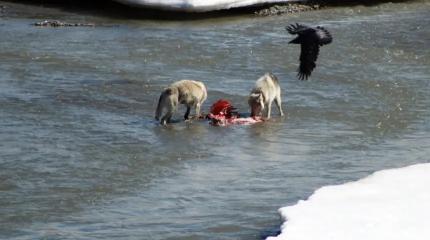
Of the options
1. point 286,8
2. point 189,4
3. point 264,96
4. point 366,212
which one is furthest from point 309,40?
point 286,8

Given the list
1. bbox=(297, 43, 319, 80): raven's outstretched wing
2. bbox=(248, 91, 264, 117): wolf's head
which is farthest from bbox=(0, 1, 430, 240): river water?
bbox=(297, 43, 319, 80): raven's outstretched wing

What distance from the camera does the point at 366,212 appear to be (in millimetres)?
9406

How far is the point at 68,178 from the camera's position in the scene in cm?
1173

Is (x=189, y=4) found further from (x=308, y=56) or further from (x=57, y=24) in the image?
(x=308, y=56)

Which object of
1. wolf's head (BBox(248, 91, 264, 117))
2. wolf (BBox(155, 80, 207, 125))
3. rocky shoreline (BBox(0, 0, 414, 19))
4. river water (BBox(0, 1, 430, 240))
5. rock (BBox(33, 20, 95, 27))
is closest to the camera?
river water (BBox(0, 1, 430, 240))

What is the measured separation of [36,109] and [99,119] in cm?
96

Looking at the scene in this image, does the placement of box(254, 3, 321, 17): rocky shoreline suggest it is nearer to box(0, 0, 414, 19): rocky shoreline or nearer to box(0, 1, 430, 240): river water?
box(0, 0, 414, 19): rocky shoreline

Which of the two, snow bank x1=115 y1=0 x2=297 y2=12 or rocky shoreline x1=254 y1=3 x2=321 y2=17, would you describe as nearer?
snow bank x1=115 y1=0 x2=297 y2=12

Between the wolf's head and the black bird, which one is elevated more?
the black bird

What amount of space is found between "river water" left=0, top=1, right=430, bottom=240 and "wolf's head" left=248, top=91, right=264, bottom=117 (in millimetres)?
335

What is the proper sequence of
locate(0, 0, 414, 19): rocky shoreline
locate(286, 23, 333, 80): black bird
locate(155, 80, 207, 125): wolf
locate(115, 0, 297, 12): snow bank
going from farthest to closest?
locate(0, 0, 414, 19): rocky shoreline < locate(115, 0, 297, 12): snow bank < locate(286, 23, 333, 80): black bird < locate(155, 80, 207, 125): wolf

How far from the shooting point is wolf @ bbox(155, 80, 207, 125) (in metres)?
14.4

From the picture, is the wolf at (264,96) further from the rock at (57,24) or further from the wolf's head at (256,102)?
the rock at (57,24)

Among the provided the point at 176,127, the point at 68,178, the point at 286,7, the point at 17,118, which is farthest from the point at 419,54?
the point at 68,178
